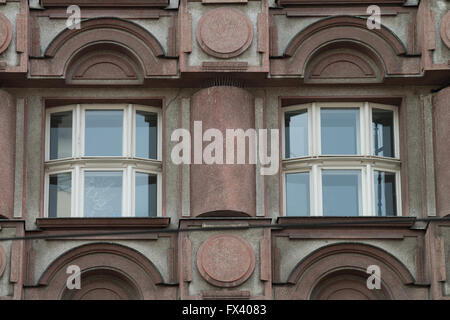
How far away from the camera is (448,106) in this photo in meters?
29.0

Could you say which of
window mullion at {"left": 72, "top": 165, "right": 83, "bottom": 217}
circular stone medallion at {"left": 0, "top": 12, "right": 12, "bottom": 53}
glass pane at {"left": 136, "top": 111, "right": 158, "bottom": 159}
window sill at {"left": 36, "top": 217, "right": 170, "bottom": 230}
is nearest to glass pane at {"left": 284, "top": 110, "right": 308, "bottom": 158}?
glass pane at {"left": 136, "top": 111, "right": 158, "bottom": 159}

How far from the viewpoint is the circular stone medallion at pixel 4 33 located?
29078 millimetres

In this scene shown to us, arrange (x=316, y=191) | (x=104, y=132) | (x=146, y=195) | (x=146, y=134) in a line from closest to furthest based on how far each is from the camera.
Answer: (x=316, y=191)
(x=146, y=195)
(x=104, y=132)
(x=146, y=134)

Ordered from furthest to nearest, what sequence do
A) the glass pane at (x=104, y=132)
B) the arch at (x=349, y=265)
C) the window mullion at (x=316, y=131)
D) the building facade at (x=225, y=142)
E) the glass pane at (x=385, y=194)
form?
the glass pane at (x=104, y=132), the window mullion at (x=316, y=131), the glass pane at (x=385, y=194), the building facade at (x=225, y=142), the arch at (x=349, y=265)

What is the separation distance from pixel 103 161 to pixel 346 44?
205 inches

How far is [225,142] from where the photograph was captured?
28656 mm

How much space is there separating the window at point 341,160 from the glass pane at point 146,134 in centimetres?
252

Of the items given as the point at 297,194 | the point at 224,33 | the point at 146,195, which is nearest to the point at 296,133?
the point at 297,194

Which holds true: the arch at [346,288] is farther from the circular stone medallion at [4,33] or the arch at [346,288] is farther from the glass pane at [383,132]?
the circular stone medallion at [4,33]

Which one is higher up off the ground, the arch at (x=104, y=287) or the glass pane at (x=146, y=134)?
the glass pane at (x=146, y=134)

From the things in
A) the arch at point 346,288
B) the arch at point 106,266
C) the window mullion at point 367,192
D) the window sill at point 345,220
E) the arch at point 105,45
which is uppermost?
the arch at point 105,45

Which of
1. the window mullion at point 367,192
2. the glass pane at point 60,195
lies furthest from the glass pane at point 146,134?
the window mullion at point 367,192

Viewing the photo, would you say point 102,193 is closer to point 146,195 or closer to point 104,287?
point 146,195
